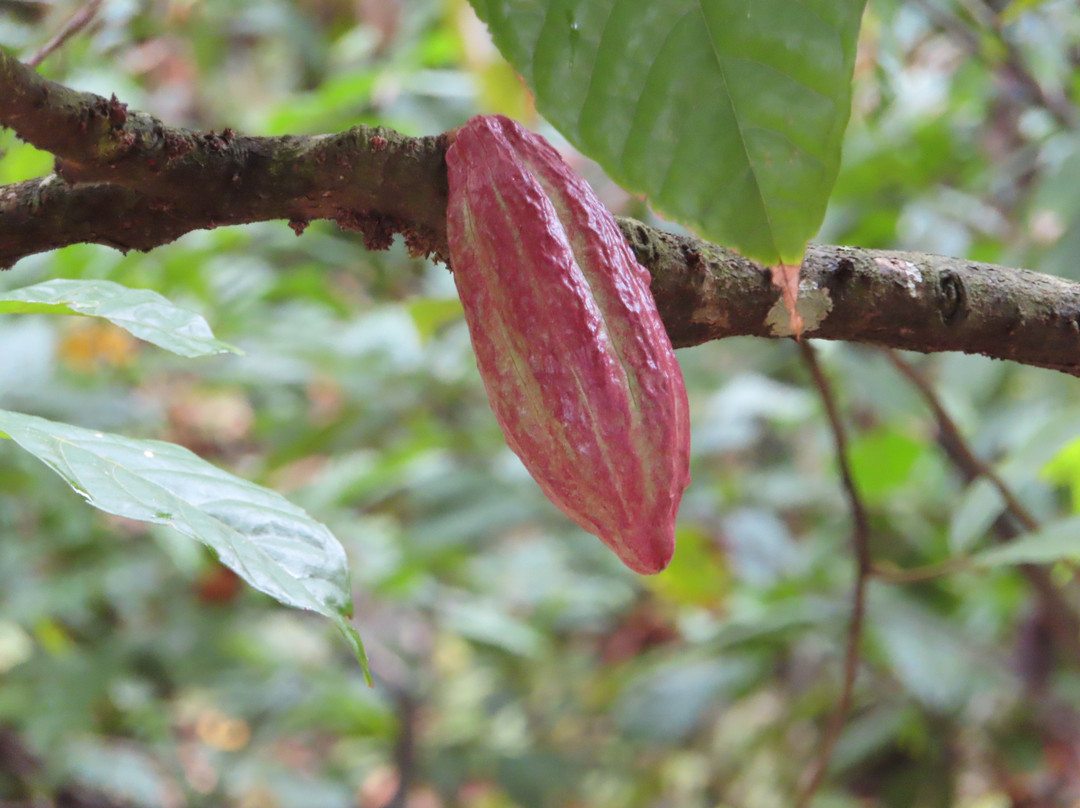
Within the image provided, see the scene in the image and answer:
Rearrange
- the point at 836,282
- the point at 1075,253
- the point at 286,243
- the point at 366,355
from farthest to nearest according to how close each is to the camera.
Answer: the point at 286,243 < the point at 366,355 < the point at 1075,253 < the point at 836,282

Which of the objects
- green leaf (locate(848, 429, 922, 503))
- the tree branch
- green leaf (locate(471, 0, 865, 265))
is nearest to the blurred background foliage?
green leaf (locate(848, 429, 922, 503))

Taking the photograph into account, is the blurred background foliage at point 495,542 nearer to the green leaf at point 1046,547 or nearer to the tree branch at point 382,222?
the green leaf at point 1046,547

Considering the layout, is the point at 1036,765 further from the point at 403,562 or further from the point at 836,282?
the point at 836,282

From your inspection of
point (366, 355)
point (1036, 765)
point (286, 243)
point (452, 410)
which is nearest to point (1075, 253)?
point (1036, 765)

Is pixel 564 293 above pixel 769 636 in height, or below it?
above

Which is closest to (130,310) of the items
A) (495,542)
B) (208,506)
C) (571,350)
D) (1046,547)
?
(208,506)

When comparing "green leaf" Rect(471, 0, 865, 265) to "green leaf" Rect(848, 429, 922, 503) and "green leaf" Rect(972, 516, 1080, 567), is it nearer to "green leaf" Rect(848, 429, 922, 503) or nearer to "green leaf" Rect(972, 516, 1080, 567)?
"green leaf" Rect(972, 516, 1080, 567)

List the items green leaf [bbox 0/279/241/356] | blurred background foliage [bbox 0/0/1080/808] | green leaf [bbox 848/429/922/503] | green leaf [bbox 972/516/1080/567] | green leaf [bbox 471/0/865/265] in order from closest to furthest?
1. green leaf [bbox 471/0/865/265]
2. green leaf [bbox 0/279/241/356]
3. green leaf [bbox 972/516/1080/567]
4. blurred background foliage [bbox 0/0/1080/808]
5. green leaf [bbox 848/429/922/503]
